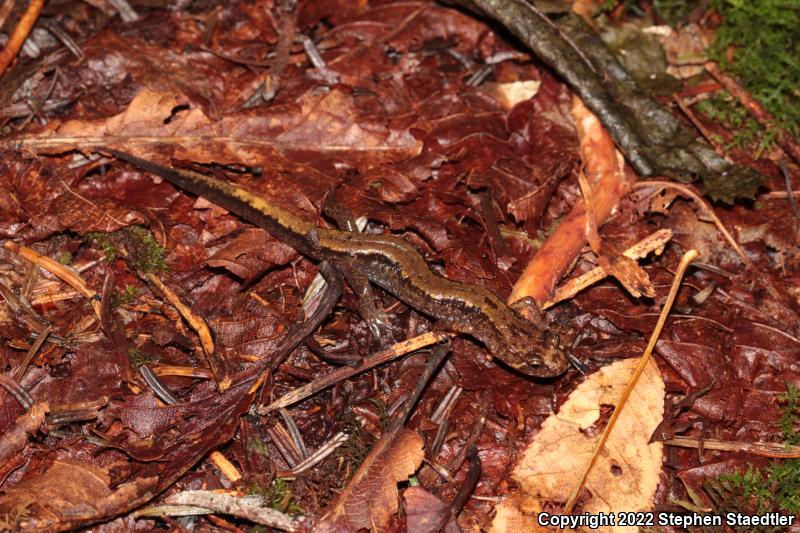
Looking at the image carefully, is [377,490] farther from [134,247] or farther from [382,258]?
[134,247]

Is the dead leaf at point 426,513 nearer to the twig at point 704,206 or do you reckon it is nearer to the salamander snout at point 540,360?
the salamander snout at point 540,360

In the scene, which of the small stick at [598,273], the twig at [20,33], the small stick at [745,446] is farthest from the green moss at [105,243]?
the small stick at [745,446]

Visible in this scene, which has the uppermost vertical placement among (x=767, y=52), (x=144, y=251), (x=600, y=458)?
(x=767, y=52)

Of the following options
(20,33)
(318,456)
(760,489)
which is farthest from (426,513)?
(20,33)

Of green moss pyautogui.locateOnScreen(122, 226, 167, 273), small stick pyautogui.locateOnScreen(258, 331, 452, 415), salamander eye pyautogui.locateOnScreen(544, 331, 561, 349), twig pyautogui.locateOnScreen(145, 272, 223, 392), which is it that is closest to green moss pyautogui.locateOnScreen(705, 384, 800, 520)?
salamander eye pyautogui.locateOnScreen(544, 331, 561, 349)

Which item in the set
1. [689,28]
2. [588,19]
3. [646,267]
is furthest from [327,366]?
[689,28]

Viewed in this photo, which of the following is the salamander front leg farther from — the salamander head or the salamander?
the salamander head

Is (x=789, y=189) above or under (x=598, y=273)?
above
